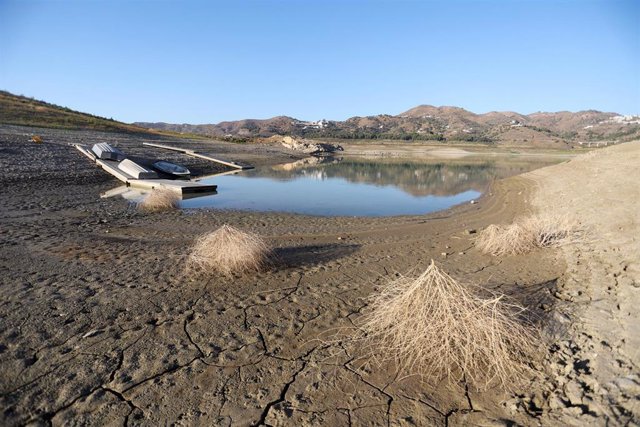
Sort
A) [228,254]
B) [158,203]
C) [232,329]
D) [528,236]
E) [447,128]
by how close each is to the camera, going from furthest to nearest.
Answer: [447,128], [158,203], [528,236], [228,254], [232,329]

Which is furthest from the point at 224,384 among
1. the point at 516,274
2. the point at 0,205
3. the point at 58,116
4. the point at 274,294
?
the point at 58,116

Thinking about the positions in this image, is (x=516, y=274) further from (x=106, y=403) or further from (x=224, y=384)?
(x=106, y=403)

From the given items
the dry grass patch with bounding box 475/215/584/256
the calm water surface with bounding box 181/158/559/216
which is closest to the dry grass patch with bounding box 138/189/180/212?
the calm water surface with bounding box 181/158/559/216

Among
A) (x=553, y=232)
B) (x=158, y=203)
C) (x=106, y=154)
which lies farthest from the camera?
(x=106, y=154)

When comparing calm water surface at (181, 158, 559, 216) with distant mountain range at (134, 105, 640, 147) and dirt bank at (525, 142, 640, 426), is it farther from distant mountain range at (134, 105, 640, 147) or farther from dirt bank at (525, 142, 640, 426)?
distant mountain range at (134, 105, 640, 147)

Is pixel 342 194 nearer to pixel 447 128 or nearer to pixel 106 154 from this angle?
pixel 106 154

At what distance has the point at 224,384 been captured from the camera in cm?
355

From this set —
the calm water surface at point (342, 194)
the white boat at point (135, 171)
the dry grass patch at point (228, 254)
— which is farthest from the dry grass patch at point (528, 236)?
the white boat at point (135, 171)

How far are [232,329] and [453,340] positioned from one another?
258 centimetres

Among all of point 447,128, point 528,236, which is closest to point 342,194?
point 528,236

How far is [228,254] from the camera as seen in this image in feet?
20.7

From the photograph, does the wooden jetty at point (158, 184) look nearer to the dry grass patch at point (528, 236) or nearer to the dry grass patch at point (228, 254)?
the dry grass patch at point (228, 254)

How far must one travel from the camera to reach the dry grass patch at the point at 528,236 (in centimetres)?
760

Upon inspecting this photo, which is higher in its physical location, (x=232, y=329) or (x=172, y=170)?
(x=232, y=329)
